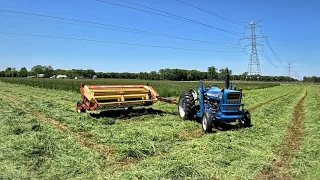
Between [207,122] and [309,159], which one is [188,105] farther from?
[309,159]

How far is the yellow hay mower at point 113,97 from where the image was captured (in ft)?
39.9

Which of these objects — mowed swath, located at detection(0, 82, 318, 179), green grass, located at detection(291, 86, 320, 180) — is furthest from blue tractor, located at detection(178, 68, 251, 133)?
green grass, located at detection(291, 86, 320, 180)

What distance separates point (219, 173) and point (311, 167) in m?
2.00

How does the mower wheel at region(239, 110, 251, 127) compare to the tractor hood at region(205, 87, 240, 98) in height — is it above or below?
below

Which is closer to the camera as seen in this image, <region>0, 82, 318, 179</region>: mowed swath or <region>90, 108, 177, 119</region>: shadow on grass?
<region>0, 82, 318, 179</region>: mowed swath

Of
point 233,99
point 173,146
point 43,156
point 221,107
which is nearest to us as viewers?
point 43,156

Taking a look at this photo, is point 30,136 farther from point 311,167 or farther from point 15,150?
point 311,167

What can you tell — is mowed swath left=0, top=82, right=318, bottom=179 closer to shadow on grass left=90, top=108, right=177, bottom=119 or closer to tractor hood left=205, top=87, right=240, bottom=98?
shadow on grass left=90, top=108, right=177, bottom=119

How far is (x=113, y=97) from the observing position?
41.8ft

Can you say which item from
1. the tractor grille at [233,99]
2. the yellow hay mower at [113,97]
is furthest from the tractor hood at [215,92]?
the yellow hay mower at [113,97]

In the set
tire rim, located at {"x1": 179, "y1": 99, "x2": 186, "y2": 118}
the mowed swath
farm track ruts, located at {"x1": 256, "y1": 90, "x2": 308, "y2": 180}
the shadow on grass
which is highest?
tire rim, located at {"x1": 179, "y1": 99, "x2": 186, "y2": 118}

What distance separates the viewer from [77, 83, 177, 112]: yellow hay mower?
12.2 meters

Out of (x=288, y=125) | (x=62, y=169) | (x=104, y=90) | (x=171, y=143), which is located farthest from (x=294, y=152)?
(x=104, y=90)

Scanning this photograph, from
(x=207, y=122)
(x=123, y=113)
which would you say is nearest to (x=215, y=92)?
(x=207, y=122)
